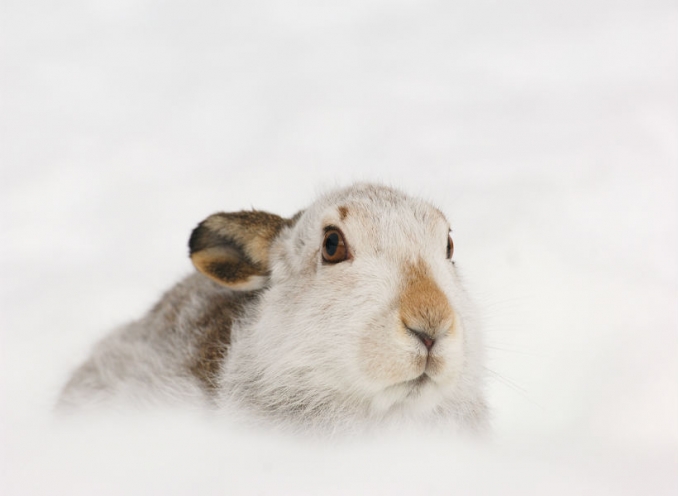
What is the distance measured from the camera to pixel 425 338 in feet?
18.4

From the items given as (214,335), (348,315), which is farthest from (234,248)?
(348,315)

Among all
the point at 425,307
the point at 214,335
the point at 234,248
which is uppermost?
the point at 234,248

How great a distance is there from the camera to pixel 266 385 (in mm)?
6422

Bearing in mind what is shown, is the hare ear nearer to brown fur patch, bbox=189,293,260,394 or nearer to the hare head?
the hare head

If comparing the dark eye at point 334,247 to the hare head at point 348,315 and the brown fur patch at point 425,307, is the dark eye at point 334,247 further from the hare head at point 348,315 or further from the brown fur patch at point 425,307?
the brown fur patch at point 425,307

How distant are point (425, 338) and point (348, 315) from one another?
24.6 inches

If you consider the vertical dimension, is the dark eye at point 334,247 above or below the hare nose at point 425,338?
above

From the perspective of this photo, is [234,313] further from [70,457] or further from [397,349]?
[70,457]

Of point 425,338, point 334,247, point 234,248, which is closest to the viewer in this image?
point 425,338

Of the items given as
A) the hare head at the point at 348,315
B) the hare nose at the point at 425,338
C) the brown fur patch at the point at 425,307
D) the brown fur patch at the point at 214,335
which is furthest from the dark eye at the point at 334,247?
the brown fur patch at the point at 214,335

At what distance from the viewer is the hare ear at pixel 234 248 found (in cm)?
710

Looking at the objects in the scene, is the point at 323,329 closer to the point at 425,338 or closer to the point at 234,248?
the point at 425,338

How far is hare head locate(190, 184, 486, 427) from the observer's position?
5.70 meters

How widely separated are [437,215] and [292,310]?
1382 mm
